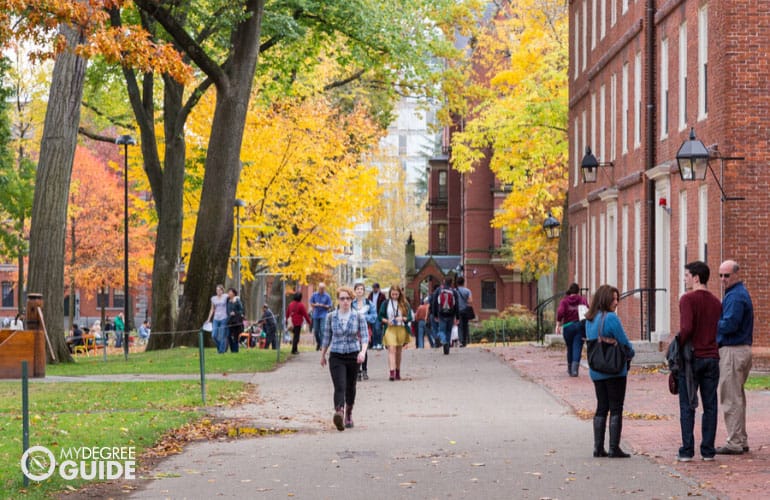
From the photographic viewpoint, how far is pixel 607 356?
43.7 feet

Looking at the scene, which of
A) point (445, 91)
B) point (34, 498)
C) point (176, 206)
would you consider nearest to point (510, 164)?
point (445, 91)

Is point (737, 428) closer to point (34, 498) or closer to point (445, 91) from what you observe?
point (34, 498)

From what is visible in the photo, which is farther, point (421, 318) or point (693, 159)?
point (421, 318)

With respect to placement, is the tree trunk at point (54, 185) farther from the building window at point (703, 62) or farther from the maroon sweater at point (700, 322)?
the maroon sweater at point (700, 322)

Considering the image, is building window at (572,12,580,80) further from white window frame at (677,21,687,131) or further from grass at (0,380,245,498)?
grass at (0,380,245,498)

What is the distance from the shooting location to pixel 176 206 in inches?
1452

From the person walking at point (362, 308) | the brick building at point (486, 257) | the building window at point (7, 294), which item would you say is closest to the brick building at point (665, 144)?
the person walking at point (362, 308)

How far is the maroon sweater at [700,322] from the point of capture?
13.0 m

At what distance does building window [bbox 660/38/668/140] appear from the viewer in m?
28.2

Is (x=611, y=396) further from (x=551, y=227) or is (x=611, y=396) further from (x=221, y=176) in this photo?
(x=551, y=227)

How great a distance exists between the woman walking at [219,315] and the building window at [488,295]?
153ft

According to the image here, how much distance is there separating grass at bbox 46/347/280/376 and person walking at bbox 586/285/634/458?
1385 cm

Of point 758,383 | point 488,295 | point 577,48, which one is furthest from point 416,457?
point 488,295

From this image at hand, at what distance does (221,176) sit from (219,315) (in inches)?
131
